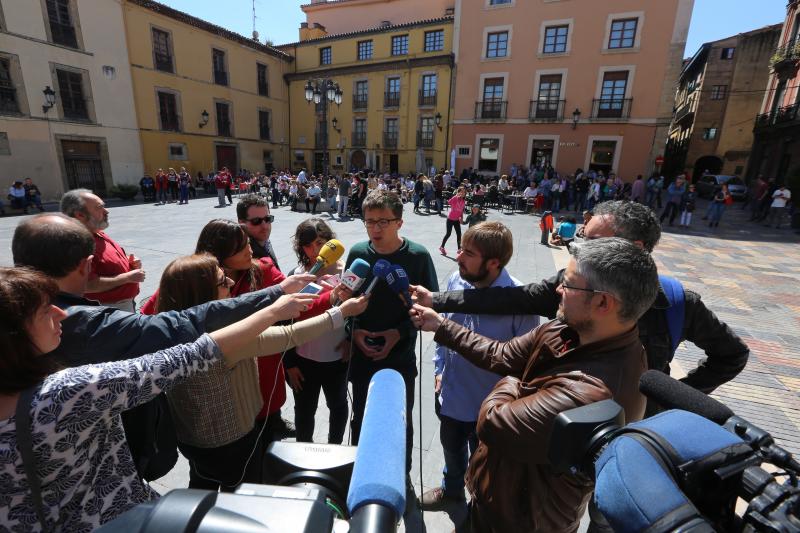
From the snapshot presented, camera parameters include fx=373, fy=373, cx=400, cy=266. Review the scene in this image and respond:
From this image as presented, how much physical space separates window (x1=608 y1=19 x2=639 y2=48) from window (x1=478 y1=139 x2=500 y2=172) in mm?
7434

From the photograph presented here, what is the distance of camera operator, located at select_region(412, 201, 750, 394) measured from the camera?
1700mm

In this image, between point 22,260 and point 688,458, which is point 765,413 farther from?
point 22,260

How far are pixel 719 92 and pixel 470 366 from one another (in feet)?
125

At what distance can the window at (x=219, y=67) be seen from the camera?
24.2m

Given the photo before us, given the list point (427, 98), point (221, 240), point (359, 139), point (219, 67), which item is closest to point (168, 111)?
point (219, 67)

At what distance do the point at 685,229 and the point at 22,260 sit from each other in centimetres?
1595

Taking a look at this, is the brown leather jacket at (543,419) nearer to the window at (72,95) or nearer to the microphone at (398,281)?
the microphone at (398,281)

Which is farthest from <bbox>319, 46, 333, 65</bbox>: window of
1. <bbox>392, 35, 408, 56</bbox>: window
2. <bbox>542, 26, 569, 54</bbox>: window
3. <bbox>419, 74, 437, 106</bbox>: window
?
<bbox>542, 26, 569, 54</bbox>: window

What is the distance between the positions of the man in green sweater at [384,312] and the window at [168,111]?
25.1m

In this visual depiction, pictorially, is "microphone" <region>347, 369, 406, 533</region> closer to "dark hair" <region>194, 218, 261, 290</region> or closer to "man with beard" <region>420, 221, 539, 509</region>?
"man with beard" <region>420, 221, 539, 509</region>

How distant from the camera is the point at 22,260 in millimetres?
1584

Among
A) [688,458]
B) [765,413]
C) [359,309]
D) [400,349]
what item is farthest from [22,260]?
[765,413]

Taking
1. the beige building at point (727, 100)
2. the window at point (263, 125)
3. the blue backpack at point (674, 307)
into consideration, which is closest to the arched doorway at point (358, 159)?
the window at point (263, 125)

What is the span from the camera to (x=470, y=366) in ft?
6.81
